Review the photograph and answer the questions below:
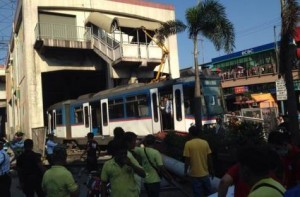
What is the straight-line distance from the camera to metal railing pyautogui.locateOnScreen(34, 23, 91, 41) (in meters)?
29.2

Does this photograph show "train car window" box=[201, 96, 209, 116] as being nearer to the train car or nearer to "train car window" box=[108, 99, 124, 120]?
the train car

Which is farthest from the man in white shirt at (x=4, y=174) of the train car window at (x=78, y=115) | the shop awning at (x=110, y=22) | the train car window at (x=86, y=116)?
the shop awning at (x=110, y=22)

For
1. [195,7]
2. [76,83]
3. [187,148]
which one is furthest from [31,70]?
[187,148]

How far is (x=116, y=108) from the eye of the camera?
837 inches

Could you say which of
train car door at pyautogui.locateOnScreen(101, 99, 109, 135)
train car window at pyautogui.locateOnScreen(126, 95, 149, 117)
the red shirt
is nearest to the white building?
train car door at pyautogui.locateOnScreen(101, 99, 109, 135)

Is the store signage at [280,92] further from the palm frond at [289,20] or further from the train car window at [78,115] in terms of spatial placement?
the train car window at [78,115]

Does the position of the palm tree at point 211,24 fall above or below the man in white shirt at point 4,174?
above

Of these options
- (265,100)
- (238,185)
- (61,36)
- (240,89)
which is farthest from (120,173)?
(240,89)

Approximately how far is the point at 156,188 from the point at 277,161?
Result: 4310mm

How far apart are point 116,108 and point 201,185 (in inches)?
531

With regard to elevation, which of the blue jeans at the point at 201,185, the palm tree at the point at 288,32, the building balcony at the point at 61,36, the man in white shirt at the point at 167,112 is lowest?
the blue jeans at the point at 201,185

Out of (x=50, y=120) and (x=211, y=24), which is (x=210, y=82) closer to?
(x=211, y=24)

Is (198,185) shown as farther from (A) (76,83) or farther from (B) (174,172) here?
(A) (76,83)

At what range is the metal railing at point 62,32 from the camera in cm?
2925
